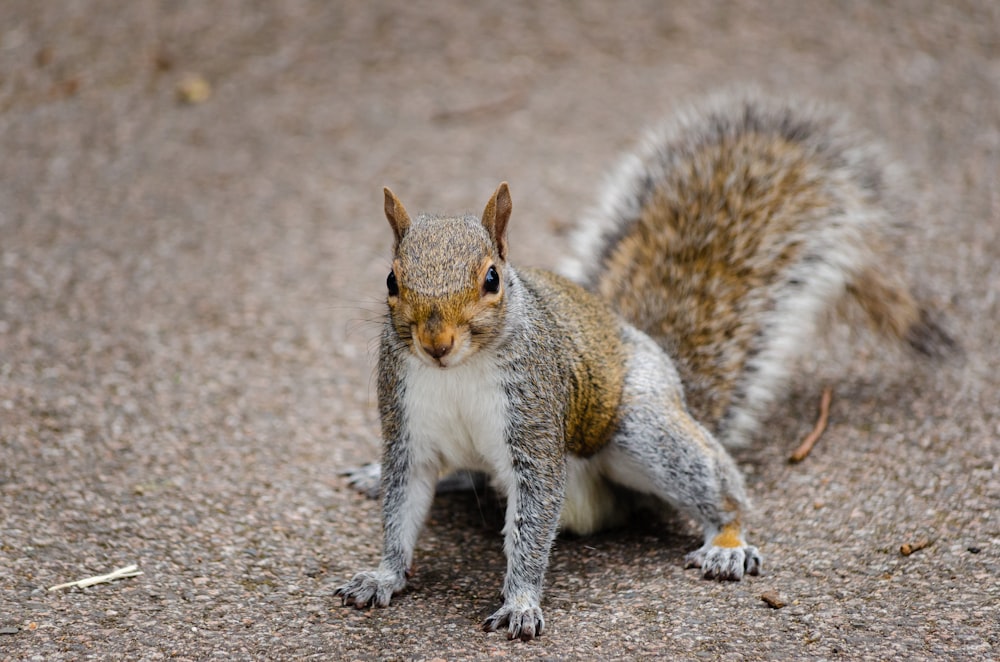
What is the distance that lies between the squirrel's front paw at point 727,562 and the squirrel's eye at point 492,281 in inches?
37.1

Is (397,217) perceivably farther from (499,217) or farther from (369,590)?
(369,590)

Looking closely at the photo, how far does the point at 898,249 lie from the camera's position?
3.44m

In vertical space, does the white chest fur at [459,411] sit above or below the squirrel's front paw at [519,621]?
above

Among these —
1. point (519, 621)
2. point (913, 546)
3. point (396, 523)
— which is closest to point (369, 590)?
point (396, 523)

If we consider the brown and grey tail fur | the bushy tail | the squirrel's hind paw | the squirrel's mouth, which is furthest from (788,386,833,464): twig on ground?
the squirrel's mouth

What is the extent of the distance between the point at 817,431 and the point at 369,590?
1604 millimetres

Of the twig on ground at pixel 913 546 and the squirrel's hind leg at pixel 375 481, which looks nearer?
the twig on ground at pixel 913 546

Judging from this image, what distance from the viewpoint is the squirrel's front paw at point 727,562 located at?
261cm

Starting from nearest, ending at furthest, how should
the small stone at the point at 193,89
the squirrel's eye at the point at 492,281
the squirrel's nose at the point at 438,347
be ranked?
the squirrel's nose at the point at 438,347 < the squirrel's eye at the point at 492,281 < the small stone at the point at 193,89

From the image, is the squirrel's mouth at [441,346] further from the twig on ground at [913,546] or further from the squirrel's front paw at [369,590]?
the twig on ground at [913,546]

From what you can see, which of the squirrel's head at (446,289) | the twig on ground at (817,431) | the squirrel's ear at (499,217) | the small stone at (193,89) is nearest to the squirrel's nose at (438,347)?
the squirrel's head at (446,289)

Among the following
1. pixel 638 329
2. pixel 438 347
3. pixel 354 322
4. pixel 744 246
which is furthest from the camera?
pixel 354 322

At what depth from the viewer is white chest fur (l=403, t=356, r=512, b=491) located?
2.34 metres

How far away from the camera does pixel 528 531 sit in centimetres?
241
